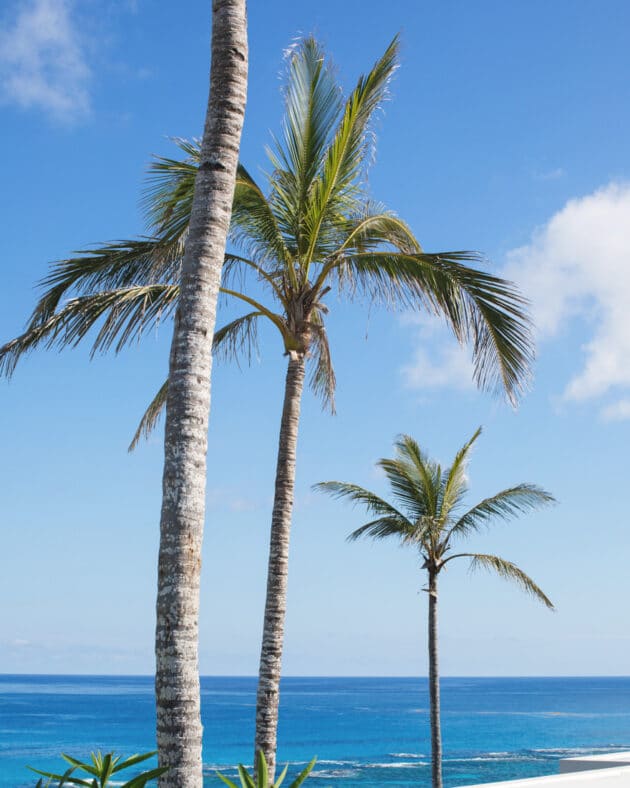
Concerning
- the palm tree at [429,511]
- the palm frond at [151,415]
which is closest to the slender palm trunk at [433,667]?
the palm tree at [429,511]

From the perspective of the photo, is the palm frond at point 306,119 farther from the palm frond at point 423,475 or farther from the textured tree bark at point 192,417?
the palm frond at point 423,475

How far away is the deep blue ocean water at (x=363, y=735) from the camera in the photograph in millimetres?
47625

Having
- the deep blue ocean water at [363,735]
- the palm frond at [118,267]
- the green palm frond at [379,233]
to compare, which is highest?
the green palm frond at [379,233]

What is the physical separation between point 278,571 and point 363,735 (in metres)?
61.6

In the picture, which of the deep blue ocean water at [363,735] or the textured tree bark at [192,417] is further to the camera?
the deep blue ocean water at [363,735]

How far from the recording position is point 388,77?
874cm

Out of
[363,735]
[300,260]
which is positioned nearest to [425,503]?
[300,260]

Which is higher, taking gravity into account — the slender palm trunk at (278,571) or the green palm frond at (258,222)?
the green palm frond at (258,222)

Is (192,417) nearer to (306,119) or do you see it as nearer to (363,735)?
(306,119)

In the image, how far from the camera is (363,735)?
6612 cm

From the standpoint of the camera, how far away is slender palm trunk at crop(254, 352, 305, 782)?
8352 mm

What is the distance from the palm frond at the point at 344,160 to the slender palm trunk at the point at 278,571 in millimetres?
1250

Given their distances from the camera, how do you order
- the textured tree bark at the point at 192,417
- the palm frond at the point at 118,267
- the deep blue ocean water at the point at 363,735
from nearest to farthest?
the textured tree bark at the point at 192,417 < the palm frond at the point at 118,267 < the deep blue ocean water at the point at 363,735

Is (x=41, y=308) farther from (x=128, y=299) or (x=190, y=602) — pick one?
(x=190, y=602)
